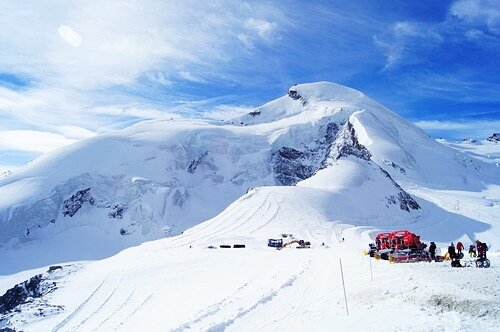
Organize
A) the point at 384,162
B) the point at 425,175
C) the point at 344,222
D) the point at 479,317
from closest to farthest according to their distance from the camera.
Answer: the point at 479,317
the point at 344,222
the point at 384,162
the point at 425,175

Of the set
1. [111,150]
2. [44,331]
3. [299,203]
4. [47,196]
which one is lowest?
[44,331]

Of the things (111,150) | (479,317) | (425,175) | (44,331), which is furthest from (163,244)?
(425,175)

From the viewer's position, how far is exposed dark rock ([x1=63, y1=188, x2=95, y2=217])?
377ft

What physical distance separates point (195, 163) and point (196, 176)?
5718mm

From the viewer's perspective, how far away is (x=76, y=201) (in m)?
117

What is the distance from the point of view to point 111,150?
13800 cm

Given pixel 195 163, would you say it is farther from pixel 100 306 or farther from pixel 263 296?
pixel 263 296

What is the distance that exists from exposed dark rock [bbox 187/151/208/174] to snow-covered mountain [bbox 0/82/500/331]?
1.66 ft

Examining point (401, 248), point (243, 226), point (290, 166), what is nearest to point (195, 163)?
point (290, 166)

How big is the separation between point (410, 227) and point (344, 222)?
1581cm

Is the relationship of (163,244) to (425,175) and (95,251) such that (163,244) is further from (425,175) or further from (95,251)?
(425,175)

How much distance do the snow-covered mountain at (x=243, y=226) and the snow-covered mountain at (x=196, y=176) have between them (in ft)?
1.61

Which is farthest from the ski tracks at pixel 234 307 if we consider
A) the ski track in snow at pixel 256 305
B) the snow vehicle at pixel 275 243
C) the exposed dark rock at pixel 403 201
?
the exposed dark rock at pixel 403 201

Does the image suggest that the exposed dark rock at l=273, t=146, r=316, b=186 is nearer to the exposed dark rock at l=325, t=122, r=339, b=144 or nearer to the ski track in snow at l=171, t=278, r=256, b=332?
the exposed dark rock at l=325, t=122, r=339, b=144
